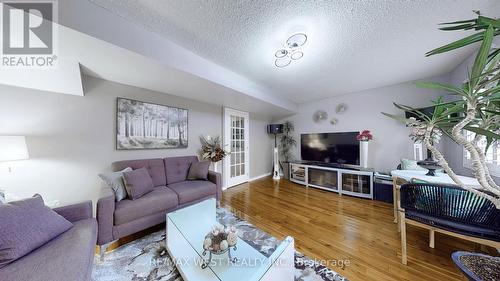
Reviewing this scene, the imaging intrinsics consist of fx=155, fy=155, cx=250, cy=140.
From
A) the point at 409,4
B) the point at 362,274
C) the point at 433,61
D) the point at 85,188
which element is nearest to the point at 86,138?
the point at 85,188

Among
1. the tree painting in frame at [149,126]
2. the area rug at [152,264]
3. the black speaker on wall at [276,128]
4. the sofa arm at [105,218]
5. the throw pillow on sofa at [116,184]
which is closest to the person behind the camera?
the area rug at [152,264]

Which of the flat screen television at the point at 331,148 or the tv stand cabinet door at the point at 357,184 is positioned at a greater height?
the flat screen television at the point at 331,148

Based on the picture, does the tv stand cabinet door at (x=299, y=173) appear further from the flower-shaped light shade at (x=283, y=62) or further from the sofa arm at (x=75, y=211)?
the sofa arm at (x=75, y=211)

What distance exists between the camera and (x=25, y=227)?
1.01m

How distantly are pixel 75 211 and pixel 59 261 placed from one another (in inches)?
26.0

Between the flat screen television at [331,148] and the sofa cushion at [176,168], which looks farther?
the flat screen television at [331,148]

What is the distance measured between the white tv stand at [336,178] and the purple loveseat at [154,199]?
2.30 m

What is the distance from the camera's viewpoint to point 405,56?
2.06 m

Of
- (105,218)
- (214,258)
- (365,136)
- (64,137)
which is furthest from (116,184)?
(365,136)

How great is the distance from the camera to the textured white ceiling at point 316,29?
1312 millimetres

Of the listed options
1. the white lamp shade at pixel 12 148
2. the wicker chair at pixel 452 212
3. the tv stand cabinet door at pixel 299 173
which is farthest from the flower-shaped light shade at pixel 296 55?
the white lamp shade at pixel 12 148

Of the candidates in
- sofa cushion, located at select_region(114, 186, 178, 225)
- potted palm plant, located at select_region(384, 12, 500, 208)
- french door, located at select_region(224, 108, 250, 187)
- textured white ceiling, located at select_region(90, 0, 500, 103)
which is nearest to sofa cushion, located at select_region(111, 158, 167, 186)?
sofa cushion, located at select_region(114, 186, 178, 225)

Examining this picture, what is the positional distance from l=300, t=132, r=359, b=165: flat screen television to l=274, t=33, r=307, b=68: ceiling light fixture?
222 cm

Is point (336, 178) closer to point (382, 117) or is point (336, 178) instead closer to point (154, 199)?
point (382, 117)
